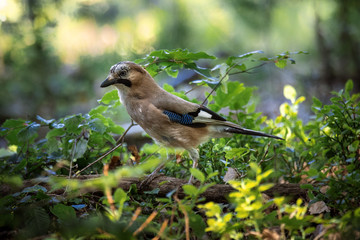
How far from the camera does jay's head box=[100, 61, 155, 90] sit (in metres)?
2.73

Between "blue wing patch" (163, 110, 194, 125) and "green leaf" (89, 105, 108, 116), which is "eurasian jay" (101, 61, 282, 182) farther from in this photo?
"green leaf" (89, 105, 108, 116)

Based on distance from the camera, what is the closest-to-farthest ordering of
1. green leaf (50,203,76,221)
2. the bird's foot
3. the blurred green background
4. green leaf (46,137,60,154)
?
1. green leaf (50,203,76,221)
2. the bird's foot
3. green leaf (46,137,60,154)
4. the blurred green background

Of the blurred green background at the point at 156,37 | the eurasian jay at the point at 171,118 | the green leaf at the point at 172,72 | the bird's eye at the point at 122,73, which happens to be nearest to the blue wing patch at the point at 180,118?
the eurasian jay at the point at 171,118

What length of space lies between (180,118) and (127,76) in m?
0.48

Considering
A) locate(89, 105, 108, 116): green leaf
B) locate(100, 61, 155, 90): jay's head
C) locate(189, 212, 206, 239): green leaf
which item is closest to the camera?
locate(189, 212, 206, 239): green leaf

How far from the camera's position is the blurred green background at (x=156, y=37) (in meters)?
5.12

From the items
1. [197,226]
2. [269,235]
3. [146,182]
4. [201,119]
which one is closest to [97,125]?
[146,182]

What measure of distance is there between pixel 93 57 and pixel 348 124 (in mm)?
3976

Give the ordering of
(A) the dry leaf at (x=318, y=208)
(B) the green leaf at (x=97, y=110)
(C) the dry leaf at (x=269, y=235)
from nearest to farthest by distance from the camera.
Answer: (C) the dry leaf at (x=269, y=235), (A) the dry leaf at (x=318, y=208), (B) the green leaf at (x=97, y=110)

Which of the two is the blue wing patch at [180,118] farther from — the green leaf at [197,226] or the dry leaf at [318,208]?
the green leaf at [197,226]

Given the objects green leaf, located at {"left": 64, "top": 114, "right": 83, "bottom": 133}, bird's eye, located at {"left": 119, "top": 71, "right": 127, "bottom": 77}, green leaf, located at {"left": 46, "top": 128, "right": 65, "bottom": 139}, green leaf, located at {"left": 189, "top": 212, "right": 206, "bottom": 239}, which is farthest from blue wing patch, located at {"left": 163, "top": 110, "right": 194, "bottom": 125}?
green leaf, located at {"left": 189, "top": 212, "right": 206, "bottom": 239}

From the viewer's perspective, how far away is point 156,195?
235 cm

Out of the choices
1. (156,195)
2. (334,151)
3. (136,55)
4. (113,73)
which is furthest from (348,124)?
(136,55)

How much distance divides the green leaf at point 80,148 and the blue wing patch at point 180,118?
1.93ft
